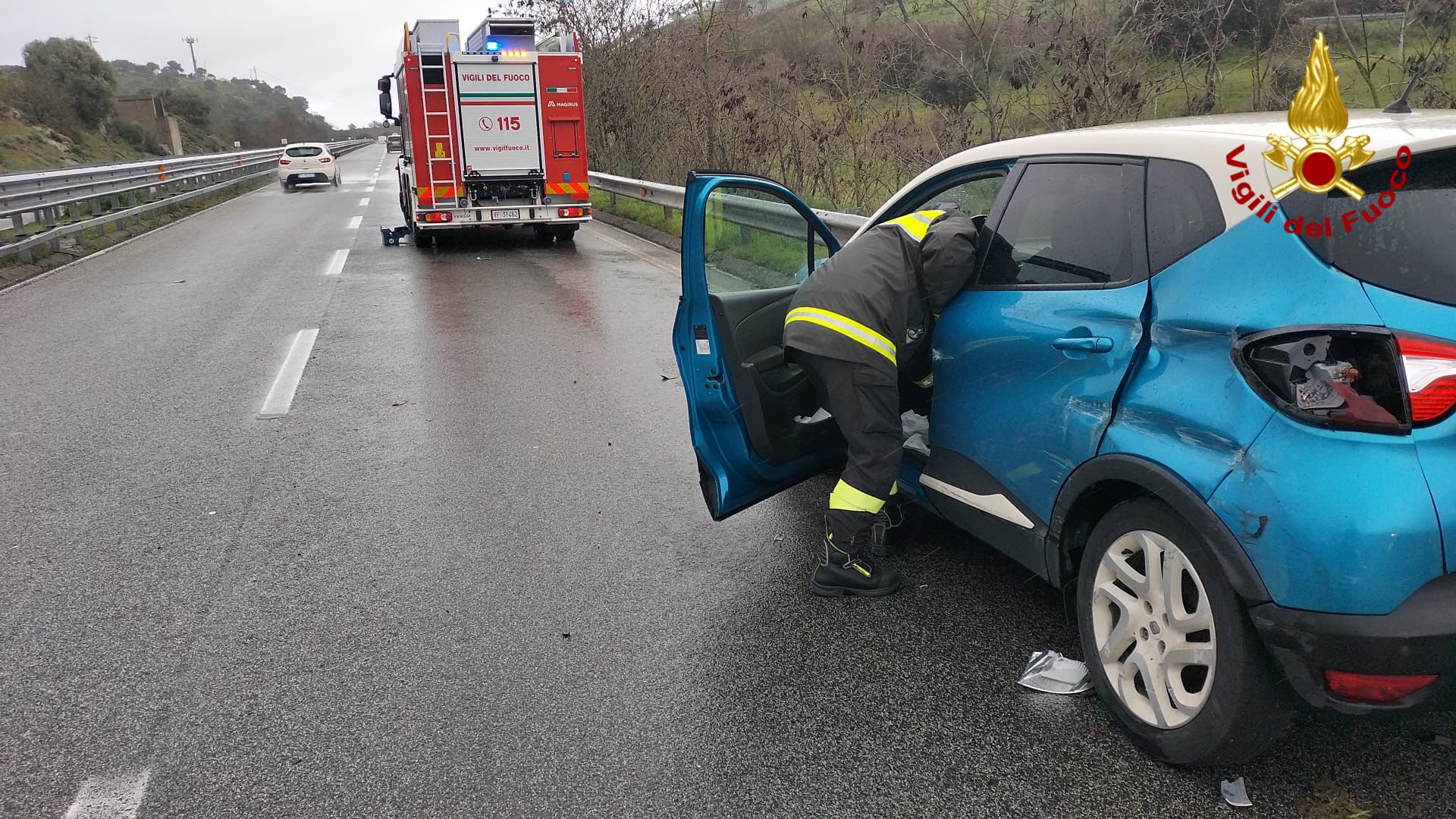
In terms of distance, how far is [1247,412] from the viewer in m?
2.39

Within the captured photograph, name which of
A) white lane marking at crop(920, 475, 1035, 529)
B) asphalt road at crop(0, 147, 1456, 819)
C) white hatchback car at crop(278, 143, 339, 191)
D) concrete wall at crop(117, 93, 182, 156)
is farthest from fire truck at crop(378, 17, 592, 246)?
concrete wall at crop(117, 93, 182, 156)

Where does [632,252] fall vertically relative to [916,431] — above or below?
below

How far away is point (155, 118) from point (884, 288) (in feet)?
252

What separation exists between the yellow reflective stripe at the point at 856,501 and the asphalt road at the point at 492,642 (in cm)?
39

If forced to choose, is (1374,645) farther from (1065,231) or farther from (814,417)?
(814,417)

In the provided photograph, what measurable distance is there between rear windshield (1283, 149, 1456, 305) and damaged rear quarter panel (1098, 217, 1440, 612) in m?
0.06

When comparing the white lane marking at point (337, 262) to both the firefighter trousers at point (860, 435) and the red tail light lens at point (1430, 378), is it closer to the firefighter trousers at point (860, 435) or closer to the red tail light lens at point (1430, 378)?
the firefighter trousers at point (860, 435)

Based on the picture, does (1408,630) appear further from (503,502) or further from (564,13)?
(564,13)

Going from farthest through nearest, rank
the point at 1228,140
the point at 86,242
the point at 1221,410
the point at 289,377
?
the point at 86,242 → the point at 289,377 → the point at 1228,140 → the point at 1221,410

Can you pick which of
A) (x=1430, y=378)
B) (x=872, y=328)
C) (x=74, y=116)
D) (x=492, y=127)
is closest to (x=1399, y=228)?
(x=1430, y=378)

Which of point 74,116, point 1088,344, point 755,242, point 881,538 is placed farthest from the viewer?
point 74,116

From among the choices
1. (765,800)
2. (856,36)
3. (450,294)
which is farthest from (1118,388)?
(856,36)

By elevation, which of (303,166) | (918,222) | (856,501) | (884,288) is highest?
(918,222)

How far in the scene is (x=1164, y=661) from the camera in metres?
2.70
